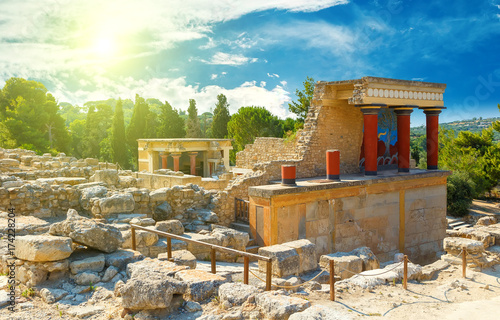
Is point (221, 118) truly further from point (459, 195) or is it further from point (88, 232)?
point (88, 232)

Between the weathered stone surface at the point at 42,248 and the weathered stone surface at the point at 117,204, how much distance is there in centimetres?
283

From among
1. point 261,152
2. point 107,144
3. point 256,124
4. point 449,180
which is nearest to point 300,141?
point 261,152

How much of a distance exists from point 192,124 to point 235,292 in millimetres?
39875

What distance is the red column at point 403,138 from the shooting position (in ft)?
45.6

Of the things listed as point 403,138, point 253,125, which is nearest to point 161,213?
point 403,138

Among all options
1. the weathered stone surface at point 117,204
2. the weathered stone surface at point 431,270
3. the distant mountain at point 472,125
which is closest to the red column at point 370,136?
the weathered stone surface at point 431,270

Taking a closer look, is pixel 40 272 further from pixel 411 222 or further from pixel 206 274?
pixel 411 222

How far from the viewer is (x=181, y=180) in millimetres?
15383

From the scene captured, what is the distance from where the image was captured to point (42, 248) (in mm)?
5230

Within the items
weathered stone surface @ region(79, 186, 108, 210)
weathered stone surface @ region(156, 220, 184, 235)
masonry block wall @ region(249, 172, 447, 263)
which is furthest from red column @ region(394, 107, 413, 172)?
weathered stone surface @ region(79, 186, 108, 210)

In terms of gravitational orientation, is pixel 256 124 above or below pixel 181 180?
above

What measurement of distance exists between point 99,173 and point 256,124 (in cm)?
2940

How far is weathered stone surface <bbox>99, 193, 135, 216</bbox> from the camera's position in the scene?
833cm

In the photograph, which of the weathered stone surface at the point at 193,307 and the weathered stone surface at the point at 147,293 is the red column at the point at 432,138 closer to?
the weathered stone surface at the point at 193,307
